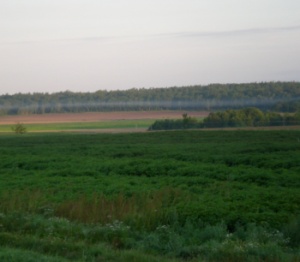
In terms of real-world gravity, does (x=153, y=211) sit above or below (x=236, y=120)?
above

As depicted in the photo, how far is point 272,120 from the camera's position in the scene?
6069cm

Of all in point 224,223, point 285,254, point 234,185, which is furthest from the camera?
point 234,185

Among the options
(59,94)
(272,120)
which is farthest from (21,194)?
(59,94)

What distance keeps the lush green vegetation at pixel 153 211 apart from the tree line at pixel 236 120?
119 ft

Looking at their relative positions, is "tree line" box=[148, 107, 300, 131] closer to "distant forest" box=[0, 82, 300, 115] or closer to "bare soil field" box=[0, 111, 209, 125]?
"distant forest" box=[0, 82, 300, 115]

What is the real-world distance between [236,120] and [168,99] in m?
29.8

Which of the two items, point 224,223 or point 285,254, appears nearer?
point 285,254

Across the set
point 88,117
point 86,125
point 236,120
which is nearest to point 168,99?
point 88,117

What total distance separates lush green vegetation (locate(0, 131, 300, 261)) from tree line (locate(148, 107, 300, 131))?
36.4m

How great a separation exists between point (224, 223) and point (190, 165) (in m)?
10.8

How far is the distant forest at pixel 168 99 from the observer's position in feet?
251

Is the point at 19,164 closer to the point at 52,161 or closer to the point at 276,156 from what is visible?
the point at 52,161

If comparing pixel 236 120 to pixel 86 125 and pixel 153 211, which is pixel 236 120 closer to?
pixel 86 125

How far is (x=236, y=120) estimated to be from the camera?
202ft
